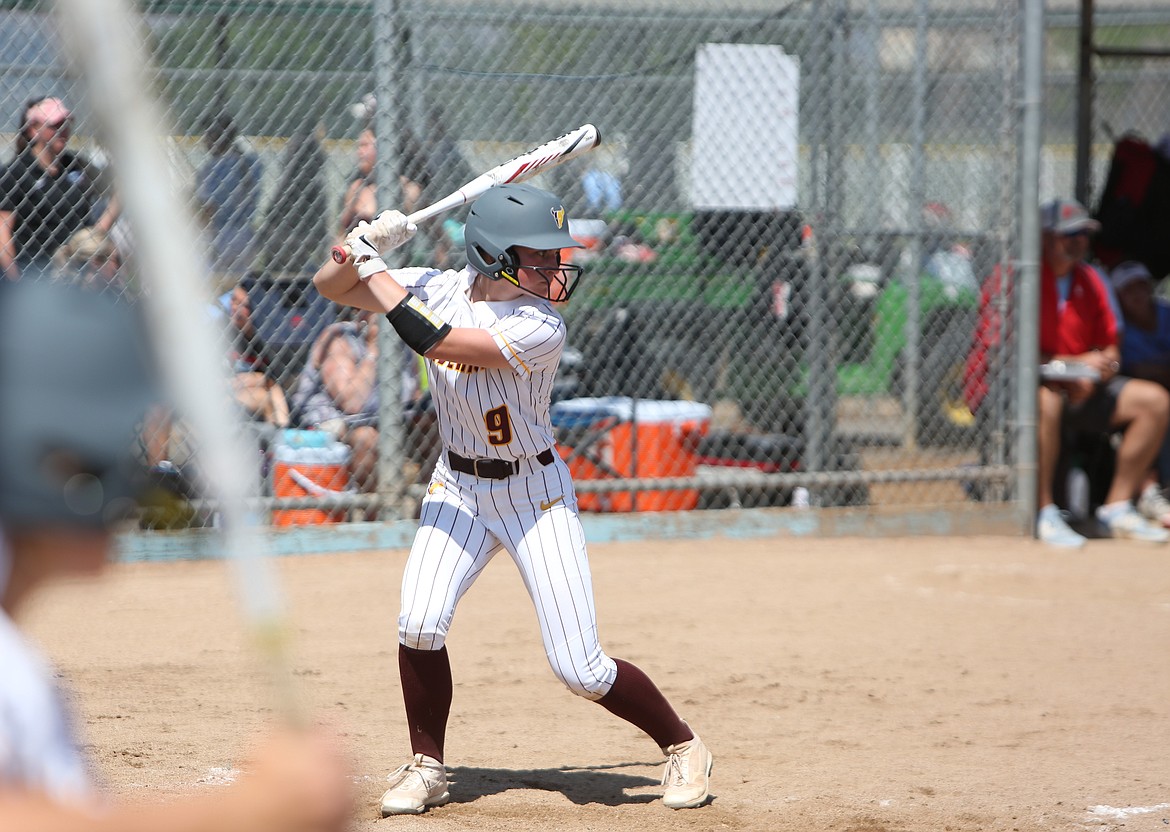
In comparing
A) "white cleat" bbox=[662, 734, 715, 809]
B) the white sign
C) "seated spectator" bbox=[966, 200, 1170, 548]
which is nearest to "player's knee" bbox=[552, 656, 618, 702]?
"white cleat" bbox=[662, 734, 715, 809]

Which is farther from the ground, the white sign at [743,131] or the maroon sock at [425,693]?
the white sign at [743,131]

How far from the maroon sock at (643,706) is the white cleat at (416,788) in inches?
18.5

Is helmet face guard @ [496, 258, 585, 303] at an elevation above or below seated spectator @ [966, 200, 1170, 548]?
above

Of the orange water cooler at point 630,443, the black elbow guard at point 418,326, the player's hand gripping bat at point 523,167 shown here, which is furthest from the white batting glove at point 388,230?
the orange water cooler at point 630,443

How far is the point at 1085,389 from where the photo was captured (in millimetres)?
7766

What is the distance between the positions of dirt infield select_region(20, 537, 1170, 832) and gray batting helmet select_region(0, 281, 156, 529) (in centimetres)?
226

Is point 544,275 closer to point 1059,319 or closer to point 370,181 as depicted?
point 370,181

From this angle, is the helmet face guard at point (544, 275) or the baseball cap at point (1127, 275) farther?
the baseball cap at point (1127, 275)

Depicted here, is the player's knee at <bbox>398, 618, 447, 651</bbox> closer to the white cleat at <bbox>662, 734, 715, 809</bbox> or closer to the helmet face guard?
the white cleat at <bbox>662, 734, 715, 809</bbox>

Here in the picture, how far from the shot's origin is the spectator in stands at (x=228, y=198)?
22.0ft

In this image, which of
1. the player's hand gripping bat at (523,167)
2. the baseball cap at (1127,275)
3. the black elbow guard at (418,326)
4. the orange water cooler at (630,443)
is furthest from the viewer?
the baseball cap at (1127,275)

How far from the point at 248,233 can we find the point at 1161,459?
5.53 metres

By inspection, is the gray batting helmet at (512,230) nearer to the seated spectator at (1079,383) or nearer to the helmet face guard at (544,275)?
the helmet face guard at (544,275)

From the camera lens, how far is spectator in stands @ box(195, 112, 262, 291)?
6.70 metres
